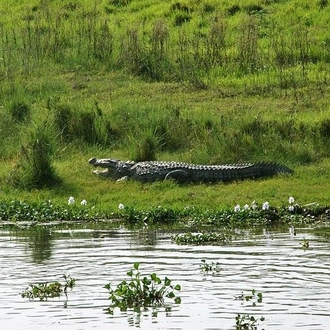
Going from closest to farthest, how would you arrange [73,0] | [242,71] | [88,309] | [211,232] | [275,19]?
[88,309] → [211,232] → [242,71] → [275,19] → [73,0]

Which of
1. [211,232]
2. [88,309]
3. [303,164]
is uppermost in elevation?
[303,164]

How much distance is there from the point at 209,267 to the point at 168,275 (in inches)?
14.6

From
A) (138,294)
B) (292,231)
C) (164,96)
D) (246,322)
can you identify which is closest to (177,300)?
(138,294)

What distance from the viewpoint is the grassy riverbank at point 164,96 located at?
14.0 metres

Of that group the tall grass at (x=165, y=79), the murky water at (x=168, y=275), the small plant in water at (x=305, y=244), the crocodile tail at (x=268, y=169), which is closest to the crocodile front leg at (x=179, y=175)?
the crocodile tail at (x=268, y=169)

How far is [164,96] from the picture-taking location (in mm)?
17906

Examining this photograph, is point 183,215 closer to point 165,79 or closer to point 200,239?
point 200,239

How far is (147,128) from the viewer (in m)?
15.7

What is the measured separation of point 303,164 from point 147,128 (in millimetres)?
2320

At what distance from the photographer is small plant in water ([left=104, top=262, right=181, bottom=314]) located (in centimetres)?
812

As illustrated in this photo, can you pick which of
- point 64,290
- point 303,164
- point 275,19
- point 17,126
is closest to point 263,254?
point 64,290

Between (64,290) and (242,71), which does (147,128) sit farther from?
(64,290)

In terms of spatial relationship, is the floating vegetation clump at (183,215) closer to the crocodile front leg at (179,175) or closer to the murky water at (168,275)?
the murky water at (168,275)

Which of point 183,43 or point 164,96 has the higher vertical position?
point 183,43
